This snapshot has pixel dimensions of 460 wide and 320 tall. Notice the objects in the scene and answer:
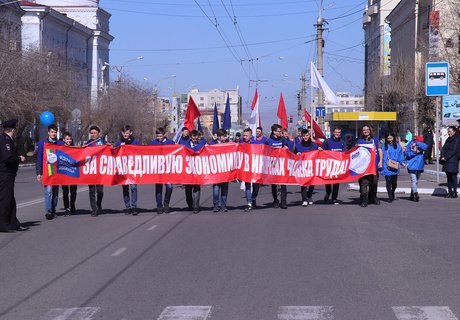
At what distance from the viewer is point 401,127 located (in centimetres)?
6819

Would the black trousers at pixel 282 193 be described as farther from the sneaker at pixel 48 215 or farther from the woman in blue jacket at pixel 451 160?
the sneaker at pixel 48 215

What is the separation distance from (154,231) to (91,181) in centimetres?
368

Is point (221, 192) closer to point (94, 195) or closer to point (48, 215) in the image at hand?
point (94, 195)

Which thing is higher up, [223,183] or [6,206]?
[223,183]

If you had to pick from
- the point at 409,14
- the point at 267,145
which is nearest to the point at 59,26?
the point at 409,14

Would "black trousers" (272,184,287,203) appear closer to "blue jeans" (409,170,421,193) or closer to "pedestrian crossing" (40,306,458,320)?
"blue jeans" (409,170,421,193)

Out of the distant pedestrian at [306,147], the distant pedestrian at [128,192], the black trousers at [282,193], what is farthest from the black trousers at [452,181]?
the distant pedestrian at [128,192]

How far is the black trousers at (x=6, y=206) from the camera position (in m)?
13.4

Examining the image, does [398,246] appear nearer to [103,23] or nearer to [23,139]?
[23,139]

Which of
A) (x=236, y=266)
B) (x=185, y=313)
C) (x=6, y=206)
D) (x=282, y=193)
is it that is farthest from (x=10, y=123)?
(x=185, y=313)

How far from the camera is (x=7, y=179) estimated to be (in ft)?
44.7

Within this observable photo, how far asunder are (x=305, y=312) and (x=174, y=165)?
10088 mm

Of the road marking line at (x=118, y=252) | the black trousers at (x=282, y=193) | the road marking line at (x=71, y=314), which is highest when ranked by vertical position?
the black trousers at (x=282, y=193)

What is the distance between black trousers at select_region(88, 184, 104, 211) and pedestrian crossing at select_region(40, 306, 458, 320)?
8864 millimetres
